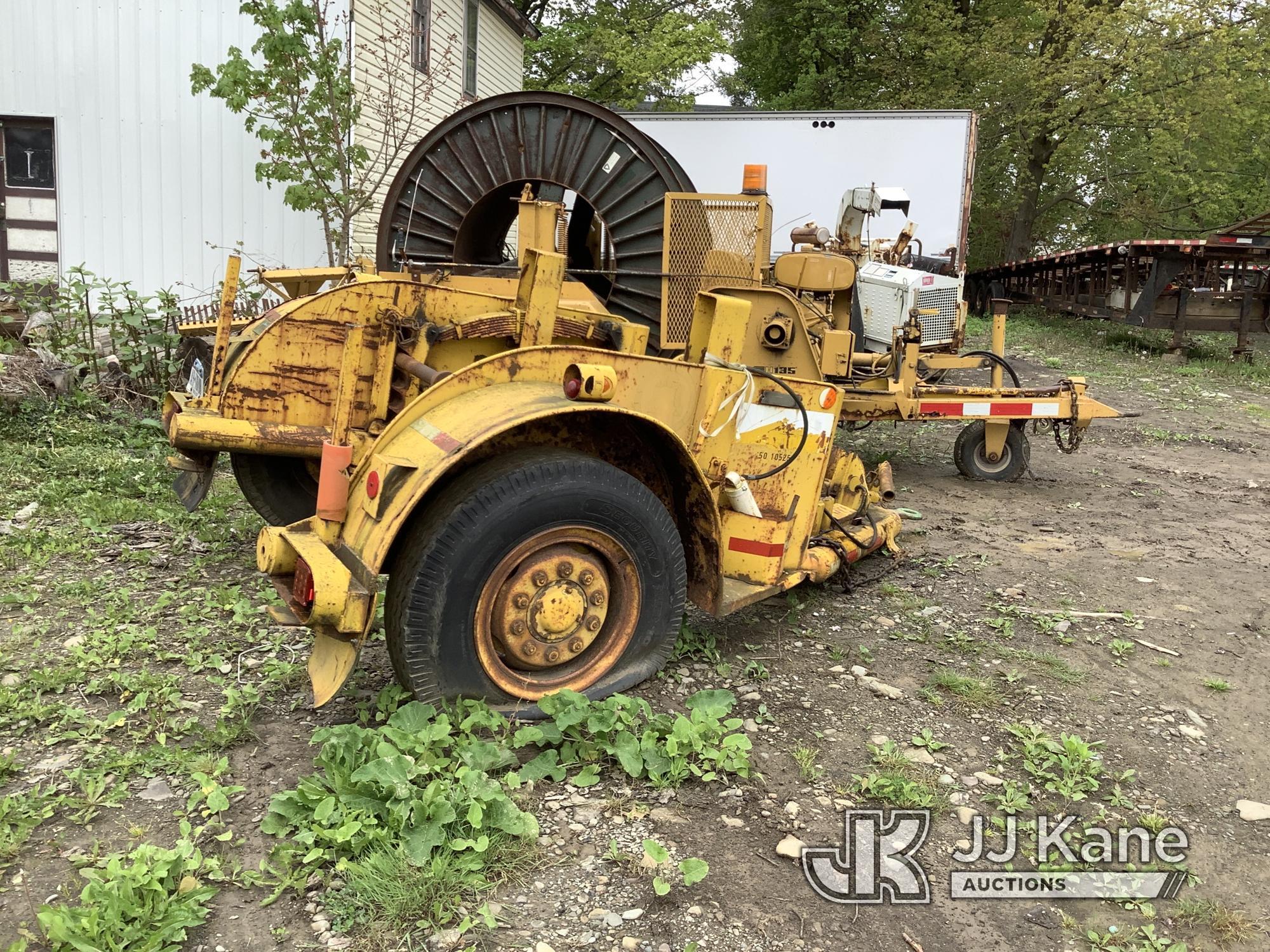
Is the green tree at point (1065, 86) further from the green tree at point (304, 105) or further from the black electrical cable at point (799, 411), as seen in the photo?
the black electrical cable at point (799, 411)

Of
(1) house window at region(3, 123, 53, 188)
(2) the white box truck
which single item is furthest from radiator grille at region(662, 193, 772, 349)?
(1) house window at region(3, 123, 53, 188)

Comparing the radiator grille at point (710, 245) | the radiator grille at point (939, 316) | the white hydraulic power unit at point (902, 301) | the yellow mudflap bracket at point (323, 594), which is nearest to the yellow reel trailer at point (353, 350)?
the yellow mudflap bracket at point (323, 594)

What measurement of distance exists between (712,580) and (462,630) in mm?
1074

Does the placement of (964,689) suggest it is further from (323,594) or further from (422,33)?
(422,33)

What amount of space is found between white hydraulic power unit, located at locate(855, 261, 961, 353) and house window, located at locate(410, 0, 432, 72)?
26.1 ft

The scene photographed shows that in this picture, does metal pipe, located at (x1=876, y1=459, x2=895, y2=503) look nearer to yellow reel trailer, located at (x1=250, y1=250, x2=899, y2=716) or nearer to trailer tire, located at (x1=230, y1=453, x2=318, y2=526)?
yellow reel trailer, located at (x1=250, y1=250, x2=899, y2=716)

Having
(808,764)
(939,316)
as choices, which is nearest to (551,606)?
(808,764)

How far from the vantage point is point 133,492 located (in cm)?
581

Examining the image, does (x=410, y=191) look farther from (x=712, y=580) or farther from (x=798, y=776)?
(x=798, y=776)

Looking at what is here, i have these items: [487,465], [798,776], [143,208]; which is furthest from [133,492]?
[143,208]

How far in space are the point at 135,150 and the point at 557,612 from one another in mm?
11199

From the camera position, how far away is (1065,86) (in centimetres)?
2286

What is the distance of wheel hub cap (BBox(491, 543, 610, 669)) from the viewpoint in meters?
2.97

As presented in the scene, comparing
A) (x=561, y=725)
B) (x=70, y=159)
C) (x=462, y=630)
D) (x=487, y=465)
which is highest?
(x=70, y=159)
